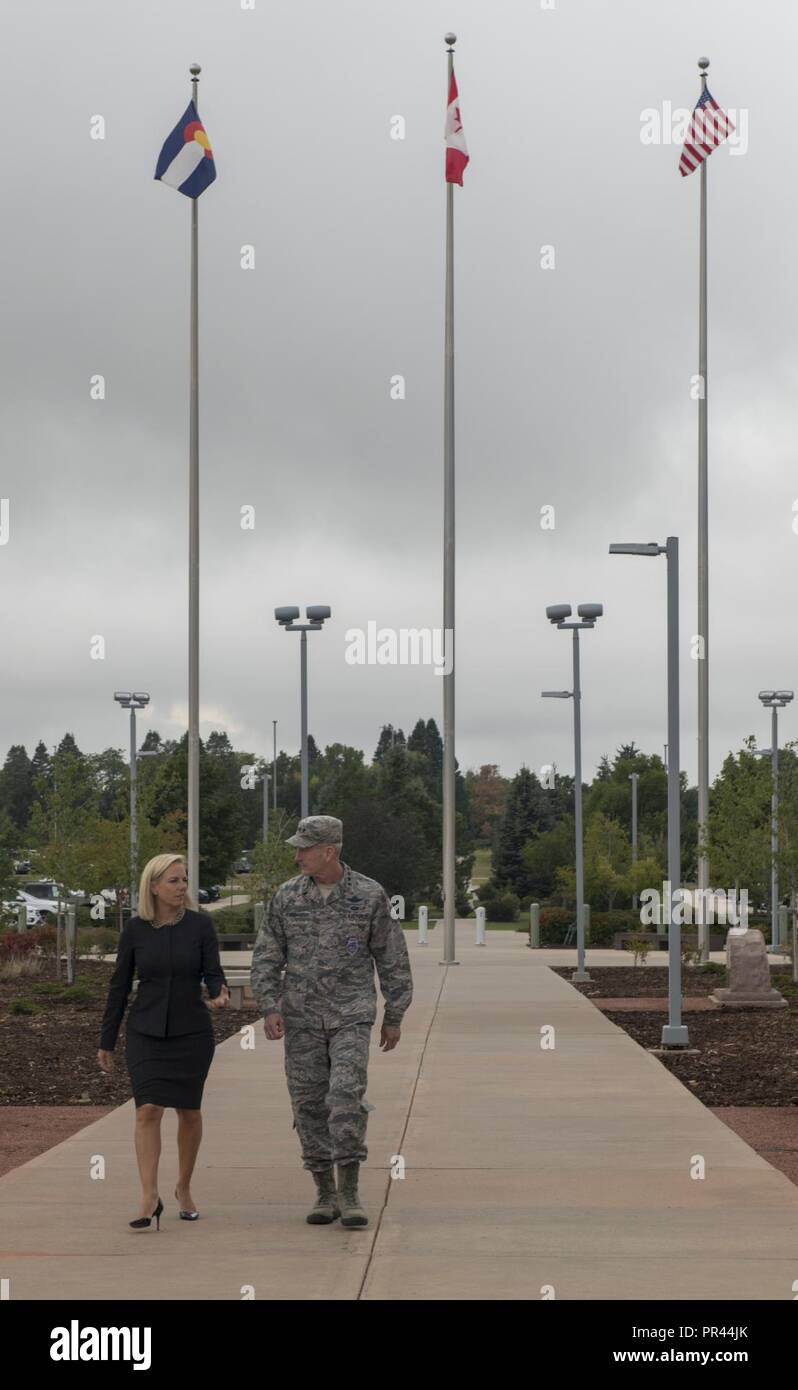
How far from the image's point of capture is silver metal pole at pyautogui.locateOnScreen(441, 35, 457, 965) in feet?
115

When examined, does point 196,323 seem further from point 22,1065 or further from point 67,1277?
point 67,1277

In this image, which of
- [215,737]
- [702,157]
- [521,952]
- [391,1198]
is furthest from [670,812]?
[215,737]

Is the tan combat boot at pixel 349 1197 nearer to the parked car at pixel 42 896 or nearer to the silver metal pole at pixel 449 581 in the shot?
the parked car at pixel 42 896

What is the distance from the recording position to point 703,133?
117 ft

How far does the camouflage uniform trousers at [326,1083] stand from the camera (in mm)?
9008

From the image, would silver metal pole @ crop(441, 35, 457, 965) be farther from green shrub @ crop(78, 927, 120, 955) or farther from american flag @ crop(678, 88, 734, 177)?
green shrub @ crop(78, 927, 120, 955)

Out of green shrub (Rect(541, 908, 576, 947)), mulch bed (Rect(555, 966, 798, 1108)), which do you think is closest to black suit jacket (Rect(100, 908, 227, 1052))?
mulch bed (Rect(555, 966, 798, 1108))

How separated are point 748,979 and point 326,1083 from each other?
1678 centimetres

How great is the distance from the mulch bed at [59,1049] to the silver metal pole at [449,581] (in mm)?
7351

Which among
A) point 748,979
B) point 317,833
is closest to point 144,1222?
point 317,833

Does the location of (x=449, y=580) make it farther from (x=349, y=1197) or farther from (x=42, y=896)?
(x=42, y=896)
